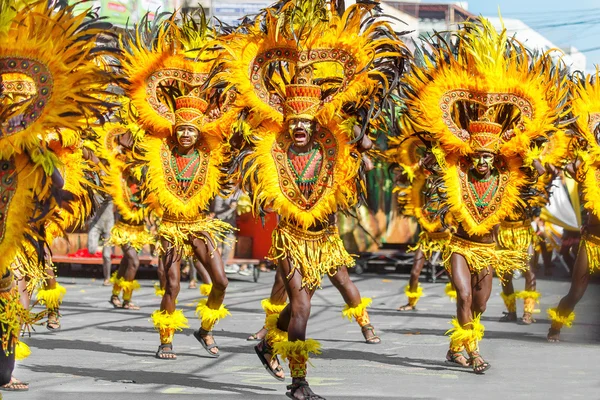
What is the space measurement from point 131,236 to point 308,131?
6.74 meters

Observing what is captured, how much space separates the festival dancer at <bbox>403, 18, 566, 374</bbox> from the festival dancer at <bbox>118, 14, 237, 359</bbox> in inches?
76.4

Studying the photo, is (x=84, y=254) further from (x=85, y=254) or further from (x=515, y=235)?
(x=515, y=235)

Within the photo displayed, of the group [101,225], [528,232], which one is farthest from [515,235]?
[101,225]

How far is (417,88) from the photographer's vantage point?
31.2ft

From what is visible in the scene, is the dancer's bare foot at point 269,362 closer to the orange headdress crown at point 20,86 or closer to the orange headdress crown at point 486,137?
the orange headdress crown at point 486,137

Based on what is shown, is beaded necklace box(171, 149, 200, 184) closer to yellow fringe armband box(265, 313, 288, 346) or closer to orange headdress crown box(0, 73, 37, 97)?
yellow fringe armband box(265, 313, 288, 346)

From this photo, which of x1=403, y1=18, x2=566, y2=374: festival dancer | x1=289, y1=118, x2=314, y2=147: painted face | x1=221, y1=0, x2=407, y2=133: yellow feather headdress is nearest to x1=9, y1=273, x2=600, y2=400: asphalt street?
x1=403, y1=18, x2=566, y2=374: festival dancer

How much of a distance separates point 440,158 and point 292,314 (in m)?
2.38

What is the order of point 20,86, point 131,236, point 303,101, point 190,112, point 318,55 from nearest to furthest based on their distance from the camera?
point 20,86
point 303,101
point 318,55
point 190,112
point 131,236

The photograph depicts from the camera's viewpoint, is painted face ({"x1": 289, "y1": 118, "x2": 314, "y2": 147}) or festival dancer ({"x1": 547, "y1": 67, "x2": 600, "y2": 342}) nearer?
painted face ({"x1": 289, "y1": 118, "x2": 314, "y2": 147})

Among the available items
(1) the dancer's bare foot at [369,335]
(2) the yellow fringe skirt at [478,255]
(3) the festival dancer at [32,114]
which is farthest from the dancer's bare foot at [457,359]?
(3) the festival dancer at [32,114]

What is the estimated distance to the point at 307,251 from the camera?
7.98 metres

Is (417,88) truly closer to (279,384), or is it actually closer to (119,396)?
(279,384)

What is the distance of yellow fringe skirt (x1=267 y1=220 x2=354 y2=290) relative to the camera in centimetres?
789
